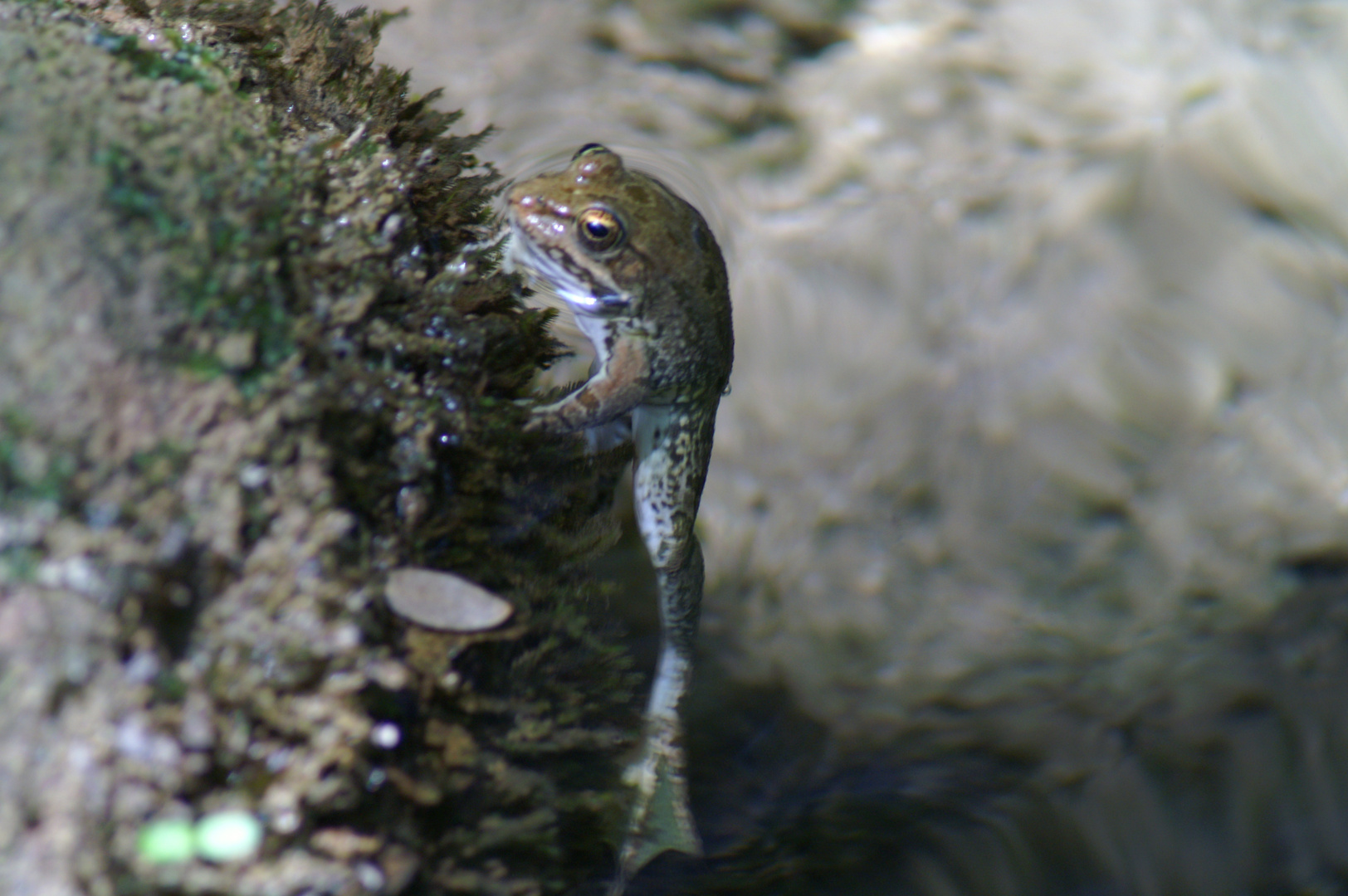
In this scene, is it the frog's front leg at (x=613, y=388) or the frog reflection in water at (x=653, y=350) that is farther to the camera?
the frog reflection in water at (x=653, y=350)

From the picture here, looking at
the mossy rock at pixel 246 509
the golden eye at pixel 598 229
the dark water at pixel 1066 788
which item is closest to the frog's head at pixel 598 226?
the golden eye at pixel 598 229

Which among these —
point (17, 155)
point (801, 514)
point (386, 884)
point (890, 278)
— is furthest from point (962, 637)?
point (17, 155)

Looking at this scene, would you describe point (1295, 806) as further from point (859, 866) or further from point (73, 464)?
point (73, 464)

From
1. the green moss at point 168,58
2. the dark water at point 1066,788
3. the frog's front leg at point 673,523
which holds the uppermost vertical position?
the green moss at point 168,58

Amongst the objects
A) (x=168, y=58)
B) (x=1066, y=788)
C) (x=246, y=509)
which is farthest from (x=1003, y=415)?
(x=168, y=58)

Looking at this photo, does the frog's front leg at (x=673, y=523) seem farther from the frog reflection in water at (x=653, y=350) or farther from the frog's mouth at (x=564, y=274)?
the frog's mouth at (x=564, y=274)

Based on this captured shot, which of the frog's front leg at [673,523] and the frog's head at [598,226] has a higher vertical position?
the frog's head at [598,226]

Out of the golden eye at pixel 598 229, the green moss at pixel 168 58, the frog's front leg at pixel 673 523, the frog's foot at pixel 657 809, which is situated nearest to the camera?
the green moss at pixel 168 58

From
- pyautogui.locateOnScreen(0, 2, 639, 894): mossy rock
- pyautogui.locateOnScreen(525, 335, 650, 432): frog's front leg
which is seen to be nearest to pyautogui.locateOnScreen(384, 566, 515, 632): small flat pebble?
pyautogui.locateOnScreen(0, 2, 639, 894): mossy rock
